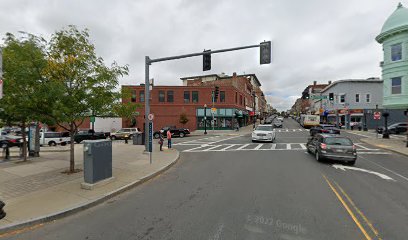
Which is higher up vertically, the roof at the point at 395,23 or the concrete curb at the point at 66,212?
the roof at the point at 395,23

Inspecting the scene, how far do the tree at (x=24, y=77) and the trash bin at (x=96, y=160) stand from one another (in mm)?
2483

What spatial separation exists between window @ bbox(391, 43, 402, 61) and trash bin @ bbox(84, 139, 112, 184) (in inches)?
1037

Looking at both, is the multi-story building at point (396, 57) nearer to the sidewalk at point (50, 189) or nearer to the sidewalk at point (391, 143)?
the sidewalk at point (391, 143)

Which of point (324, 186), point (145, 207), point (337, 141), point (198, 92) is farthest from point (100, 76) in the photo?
point (198, 92)

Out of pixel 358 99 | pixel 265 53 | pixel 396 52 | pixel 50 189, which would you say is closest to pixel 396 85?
pixel 396 52

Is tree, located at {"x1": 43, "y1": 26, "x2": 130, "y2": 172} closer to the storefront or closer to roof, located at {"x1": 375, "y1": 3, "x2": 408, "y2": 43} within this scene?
roof, located at {"x1": 375, "y1": 3, "x2": 408, "y2": 43}

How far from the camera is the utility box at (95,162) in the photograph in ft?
23.3

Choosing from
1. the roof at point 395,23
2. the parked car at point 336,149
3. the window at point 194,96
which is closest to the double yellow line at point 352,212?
the parked car at point 336,149

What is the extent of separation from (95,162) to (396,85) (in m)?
26.7

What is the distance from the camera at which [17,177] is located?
8.66 meters

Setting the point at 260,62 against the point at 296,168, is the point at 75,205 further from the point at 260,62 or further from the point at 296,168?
the point at 260,62

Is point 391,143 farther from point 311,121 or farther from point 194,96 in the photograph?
point 194,96

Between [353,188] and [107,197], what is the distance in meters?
7.71

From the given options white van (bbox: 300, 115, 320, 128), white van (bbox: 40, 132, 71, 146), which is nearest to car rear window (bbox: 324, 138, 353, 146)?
white van (bbox: 40, 132, 71, 146)
